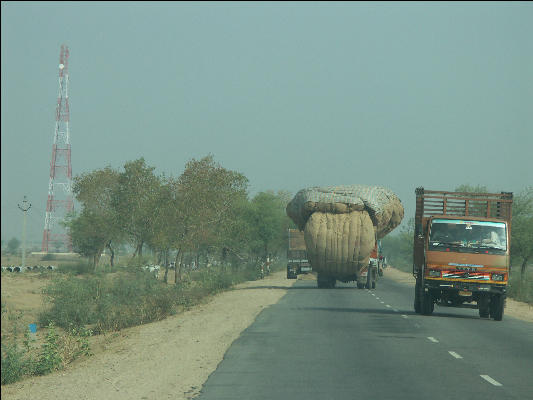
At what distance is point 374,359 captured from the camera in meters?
14.3

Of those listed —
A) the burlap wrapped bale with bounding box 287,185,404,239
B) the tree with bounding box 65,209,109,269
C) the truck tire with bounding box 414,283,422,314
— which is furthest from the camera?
the tree with bounding box 65,209,109,269

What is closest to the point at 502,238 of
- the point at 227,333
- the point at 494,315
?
the point at 494,315

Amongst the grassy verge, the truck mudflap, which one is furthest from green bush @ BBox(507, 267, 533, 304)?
the truck mudflap

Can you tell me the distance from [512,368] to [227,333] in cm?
752

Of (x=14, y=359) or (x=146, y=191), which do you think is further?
(x=146, y=191)

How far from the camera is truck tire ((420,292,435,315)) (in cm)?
2438

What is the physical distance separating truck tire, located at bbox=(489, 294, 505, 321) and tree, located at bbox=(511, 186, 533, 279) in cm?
3285

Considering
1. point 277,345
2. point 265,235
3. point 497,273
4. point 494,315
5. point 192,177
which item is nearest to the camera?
point 277,345

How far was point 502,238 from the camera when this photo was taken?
2323 cm

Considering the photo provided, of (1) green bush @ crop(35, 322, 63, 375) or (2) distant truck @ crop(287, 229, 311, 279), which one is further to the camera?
(2) distant truck @ crop(287, 229, 311, 279)

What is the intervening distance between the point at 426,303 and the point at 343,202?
39.9 feet

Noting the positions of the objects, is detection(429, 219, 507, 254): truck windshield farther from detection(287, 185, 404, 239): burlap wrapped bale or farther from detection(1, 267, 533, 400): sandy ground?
detection(287, 185, 404, 239): burlap wrapped bale

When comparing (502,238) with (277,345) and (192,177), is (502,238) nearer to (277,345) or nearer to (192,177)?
(277,345)

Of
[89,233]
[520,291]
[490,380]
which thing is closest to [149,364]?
[490,380]
